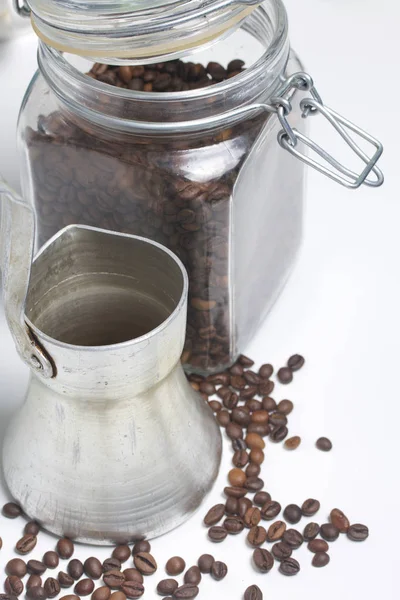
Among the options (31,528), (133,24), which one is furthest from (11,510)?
(133,24)

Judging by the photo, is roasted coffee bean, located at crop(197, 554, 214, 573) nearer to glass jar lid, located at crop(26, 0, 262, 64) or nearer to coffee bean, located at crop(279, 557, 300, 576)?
coffee bean, located at crop(279, 557, 300, 576)

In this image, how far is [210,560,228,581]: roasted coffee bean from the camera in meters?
1.25

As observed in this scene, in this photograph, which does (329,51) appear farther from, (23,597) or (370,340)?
(23,597)

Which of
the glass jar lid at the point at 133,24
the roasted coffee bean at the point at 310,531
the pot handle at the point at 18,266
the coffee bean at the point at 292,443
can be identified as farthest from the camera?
the coffee bean at the point at 292,443

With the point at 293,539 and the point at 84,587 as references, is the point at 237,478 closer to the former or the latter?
the point at 293,539

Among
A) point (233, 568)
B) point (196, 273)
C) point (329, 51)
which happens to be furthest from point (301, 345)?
point (329, 51)

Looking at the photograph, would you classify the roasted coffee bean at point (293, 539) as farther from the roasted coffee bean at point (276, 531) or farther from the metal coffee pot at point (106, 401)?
the metal coffee pot at point (106, 401)

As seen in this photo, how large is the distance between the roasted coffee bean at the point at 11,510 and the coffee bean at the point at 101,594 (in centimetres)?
14

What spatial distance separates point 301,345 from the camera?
1.54 metres

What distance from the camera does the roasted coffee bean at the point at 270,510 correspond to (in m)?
1.30

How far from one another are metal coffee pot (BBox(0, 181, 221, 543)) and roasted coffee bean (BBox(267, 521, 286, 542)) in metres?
0.09

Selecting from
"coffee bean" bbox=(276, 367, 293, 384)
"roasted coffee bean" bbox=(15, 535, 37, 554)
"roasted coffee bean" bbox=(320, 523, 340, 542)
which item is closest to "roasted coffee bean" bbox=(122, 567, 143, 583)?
"roasted coffee bean" bbox=(15, 535, 37, 554)

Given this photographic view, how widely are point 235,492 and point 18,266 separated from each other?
414 millimetres

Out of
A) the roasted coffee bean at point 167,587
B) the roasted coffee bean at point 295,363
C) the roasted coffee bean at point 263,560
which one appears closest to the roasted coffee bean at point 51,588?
the roasted coffee bean at point 167,587
